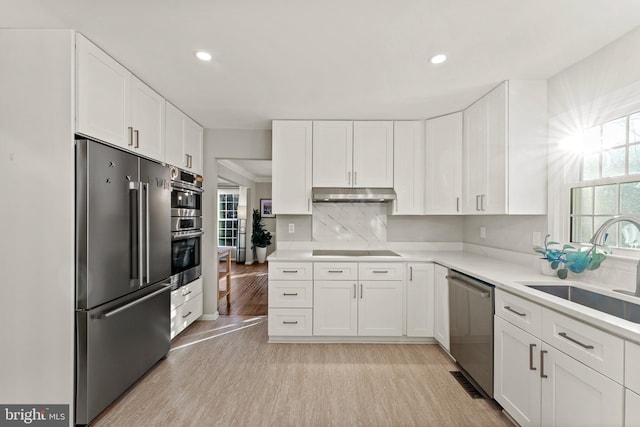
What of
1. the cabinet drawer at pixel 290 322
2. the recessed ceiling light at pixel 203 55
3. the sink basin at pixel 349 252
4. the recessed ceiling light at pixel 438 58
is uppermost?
the recessed ceiling light at pixel 203 55

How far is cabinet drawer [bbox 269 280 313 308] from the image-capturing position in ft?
9.82

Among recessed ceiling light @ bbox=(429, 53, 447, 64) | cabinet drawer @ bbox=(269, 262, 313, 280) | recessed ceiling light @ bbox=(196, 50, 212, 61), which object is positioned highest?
recessed ceiling light @ bbox=(196, 50, 212, 61)

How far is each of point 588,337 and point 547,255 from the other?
0.88 metres

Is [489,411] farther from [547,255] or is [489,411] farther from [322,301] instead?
[322,301]

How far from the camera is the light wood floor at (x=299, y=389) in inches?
75.7

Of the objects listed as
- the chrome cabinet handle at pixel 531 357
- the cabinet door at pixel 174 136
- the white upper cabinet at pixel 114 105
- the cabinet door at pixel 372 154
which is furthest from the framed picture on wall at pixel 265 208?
the chrome cabinet handle at pixel 531 357

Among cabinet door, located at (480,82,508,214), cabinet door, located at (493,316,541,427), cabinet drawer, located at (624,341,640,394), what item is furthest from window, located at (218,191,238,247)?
cabinet drawer, located at (624,341,640,394)

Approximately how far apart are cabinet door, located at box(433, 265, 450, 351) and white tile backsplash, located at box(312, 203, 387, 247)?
907mm

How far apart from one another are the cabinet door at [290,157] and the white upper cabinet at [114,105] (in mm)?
1180

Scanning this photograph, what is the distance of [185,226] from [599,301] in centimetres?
338

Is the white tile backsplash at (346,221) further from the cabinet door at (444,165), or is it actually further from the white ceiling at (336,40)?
the white ceiling at (336,40)

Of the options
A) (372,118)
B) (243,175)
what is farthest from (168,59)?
(243,175)

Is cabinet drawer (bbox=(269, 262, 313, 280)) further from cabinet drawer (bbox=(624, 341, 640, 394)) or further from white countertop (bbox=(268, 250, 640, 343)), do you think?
cabinet drawer (bbox=(624, 341, 640, 394))

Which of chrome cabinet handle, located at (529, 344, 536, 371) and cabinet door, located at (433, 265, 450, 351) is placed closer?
chrome cabinet handle, located at (529, 344, 536, 371)
